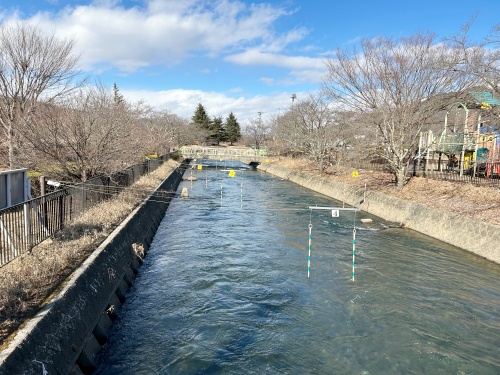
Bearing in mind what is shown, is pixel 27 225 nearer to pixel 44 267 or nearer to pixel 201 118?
pixel 44 267

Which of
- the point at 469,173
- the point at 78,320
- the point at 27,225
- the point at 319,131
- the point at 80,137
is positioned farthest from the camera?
the point at 319,131

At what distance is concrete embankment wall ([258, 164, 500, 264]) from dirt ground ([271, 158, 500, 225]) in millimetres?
437

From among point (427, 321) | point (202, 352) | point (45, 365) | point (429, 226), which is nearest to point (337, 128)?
point (429, 226)

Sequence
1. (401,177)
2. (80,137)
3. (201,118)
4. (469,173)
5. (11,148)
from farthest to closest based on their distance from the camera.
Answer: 1. (201,118)
2. (469,173)
3. (401,177)
4. (11,148)
5. (80,137)

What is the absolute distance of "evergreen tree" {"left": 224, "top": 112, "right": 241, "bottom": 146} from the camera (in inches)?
3536

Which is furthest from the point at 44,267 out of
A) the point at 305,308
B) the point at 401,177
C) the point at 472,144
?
the point at 472,144

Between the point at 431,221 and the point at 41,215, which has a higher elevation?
the point at 41,215

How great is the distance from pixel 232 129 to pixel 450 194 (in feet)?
250

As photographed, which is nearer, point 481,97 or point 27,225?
point 27,225

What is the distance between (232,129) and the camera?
89.9 meters

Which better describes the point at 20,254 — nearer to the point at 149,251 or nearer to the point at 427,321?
the point at 149,251

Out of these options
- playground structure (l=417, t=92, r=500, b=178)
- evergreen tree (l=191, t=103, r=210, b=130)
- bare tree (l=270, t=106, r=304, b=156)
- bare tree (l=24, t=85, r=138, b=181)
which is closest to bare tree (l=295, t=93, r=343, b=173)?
bare tree (l=270, t=106, r=304, b=156)

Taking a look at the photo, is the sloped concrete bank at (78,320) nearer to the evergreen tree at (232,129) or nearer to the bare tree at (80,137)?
the bare tree at (80,137)

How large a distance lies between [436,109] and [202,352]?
60.1 ft
